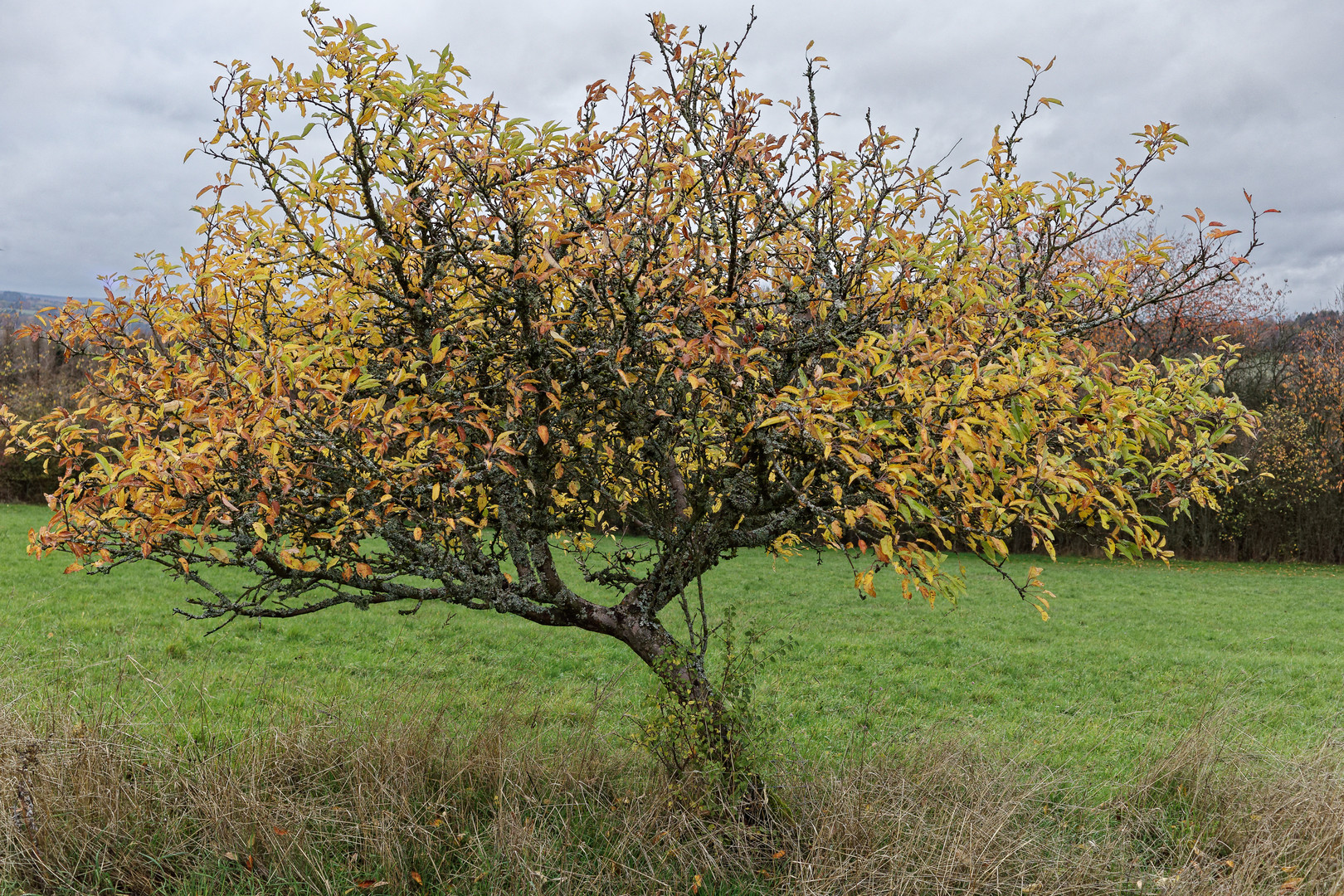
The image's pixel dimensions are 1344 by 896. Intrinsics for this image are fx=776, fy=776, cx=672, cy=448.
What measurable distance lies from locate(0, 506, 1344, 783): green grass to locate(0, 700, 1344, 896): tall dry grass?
415 mm

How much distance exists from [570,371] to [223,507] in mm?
1328

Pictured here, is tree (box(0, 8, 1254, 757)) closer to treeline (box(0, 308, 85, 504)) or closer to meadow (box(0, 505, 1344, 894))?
meadow (box(0, 505, 1344, 894))

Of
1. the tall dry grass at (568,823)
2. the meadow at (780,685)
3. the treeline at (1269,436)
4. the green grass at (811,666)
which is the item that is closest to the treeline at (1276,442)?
the treeline at (1269,436)

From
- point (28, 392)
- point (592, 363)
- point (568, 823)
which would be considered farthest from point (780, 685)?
point (28, 392)

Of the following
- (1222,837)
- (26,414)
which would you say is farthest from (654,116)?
(26,414)


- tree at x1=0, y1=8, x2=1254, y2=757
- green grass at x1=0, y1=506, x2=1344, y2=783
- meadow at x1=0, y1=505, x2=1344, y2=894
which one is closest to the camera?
tree at x1=0, y1=8, x2=1254, y2=757

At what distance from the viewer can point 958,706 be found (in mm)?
7598

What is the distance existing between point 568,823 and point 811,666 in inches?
217

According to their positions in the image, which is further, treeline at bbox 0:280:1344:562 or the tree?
treeline at bbox 0:280:1344:562

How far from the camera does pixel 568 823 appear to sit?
12.4ft

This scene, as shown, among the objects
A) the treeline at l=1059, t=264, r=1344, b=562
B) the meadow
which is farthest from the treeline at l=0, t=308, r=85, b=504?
the treeline at l=1059, t=264, r=1344, b=562

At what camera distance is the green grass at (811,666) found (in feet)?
18.7

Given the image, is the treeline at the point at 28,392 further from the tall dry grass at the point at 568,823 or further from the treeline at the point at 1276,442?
the treeline at the point at 1276,442

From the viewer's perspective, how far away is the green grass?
570cm
